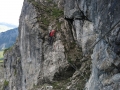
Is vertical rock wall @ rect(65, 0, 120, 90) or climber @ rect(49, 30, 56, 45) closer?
vertical rock wall @ rect(65, 0, 120, 90)

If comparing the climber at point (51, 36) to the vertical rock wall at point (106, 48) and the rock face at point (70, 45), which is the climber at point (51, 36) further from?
the vertical rock wall at point (106, 48)

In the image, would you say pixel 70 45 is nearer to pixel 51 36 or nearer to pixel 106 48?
pixel 51 36

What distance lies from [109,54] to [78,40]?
17517 mm

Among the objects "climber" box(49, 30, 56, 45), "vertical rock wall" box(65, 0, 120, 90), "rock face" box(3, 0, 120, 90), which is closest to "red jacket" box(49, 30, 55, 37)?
"climber" box(49, 30, 56, 45)

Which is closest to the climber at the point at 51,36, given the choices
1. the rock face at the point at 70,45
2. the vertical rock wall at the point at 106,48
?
the rock face at the point at 70,45

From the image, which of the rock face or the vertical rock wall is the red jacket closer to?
the rock face

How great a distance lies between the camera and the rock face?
22594 mm

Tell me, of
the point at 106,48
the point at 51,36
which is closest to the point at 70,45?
the point at 51,36

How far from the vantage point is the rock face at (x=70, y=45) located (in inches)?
890

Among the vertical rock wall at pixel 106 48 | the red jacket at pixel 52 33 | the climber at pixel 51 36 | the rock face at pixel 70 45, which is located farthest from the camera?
the red jacket at pixel 52 33

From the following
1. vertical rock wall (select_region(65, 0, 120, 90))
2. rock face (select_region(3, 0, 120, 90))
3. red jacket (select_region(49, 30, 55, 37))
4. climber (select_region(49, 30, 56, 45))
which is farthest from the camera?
red jacket (select_region(49, 30, 55, 37))

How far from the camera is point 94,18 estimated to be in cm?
2509

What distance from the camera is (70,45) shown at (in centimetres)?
4056

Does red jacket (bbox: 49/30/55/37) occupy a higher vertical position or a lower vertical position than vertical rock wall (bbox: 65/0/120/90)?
higher
